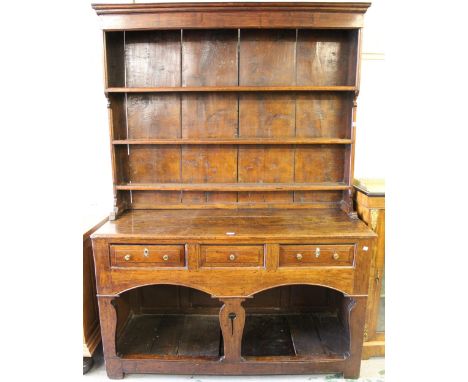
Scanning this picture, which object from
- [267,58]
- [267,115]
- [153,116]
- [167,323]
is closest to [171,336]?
[167,323]

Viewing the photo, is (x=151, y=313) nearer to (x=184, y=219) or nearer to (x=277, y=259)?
(x=184, y=219)

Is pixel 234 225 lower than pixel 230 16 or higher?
lower

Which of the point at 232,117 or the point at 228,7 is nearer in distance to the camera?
the point at 228,7

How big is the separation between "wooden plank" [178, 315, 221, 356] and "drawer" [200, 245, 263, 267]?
0.72 meters

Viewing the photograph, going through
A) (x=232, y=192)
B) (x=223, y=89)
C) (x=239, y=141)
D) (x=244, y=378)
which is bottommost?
(x=244, y=378)

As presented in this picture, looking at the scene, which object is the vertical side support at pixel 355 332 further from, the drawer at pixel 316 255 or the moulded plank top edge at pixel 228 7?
the moulded plank top edge at pixel 228 7

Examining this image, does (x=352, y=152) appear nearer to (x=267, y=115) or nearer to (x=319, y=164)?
(x=319, y=164)

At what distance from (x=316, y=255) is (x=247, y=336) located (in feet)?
2.91

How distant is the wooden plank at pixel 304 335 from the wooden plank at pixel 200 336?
0.55 m

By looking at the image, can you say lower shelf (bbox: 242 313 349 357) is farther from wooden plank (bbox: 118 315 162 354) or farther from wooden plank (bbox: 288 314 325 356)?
wooden plank (bbox: 118 315 162 354)

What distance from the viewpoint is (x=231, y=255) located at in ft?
6.33

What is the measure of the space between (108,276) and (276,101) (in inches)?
62.7

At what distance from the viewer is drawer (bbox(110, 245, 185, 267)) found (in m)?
1.94
